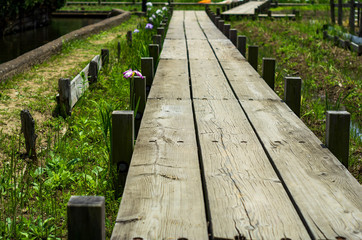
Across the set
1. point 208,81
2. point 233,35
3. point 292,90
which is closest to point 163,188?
point 292,90

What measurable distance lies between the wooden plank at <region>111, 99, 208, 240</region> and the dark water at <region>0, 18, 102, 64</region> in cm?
833

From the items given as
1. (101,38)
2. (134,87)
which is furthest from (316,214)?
(101,38)

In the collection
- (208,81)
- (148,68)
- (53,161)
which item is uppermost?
(148,68)

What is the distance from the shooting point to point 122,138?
287cm

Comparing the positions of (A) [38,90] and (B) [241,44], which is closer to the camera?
(A) [38,90]

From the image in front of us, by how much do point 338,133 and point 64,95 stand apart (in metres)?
A: 3.46

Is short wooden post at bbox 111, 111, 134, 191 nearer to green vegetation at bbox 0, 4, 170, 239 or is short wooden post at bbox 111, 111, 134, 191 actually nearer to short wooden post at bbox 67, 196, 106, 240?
green vegetation at bbox 0, 4, 170, 239

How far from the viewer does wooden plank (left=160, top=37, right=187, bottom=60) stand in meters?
6.40

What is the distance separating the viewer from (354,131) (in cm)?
566

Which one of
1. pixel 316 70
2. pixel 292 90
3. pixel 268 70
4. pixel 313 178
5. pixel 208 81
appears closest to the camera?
pixel 313 178

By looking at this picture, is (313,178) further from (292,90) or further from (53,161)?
(53,161)

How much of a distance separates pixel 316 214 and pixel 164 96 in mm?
2191

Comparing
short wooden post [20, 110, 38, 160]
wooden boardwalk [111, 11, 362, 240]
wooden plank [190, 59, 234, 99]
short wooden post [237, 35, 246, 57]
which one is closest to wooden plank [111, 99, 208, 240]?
wooden boardwalk [111, 11, 362, 240]

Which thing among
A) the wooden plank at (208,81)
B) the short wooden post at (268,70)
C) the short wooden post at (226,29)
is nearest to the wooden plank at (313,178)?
the wooden plank at (208,81)
